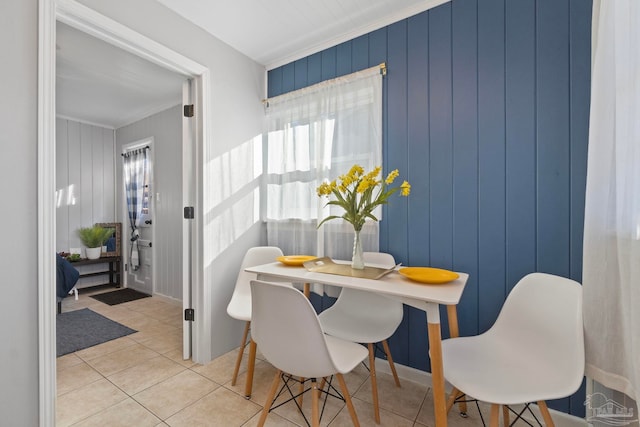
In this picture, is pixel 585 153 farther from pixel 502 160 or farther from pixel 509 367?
pixel 509 367

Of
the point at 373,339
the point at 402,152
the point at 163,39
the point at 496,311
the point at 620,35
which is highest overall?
the point at 163,39

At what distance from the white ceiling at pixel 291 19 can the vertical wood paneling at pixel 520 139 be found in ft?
1.83

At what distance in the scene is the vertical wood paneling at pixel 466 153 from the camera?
1.79 m

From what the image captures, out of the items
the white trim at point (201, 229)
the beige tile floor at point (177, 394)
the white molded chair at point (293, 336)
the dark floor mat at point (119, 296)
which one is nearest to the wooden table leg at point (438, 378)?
the white molded chair at point (293, 336)

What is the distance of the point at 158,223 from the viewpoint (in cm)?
388

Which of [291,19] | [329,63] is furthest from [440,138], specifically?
[291,19]

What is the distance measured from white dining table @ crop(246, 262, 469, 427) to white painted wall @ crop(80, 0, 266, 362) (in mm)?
738

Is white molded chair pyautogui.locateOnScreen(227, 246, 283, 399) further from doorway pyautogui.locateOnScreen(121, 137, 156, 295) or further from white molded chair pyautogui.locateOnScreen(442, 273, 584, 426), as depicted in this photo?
doorway pyautogui.locateOnScreen(121, 137, 156, 295)

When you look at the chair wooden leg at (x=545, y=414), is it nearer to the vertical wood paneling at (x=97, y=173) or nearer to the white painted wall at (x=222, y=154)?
the white painted wall at (x=222, y=154)

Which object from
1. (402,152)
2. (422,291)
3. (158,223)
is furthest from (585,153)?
(158,223)

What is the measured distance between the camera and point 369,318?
189 cm

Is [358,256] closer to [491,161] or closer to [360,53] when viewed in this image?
[491,161]

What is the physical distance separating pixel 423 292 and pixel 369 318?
69 centimetres

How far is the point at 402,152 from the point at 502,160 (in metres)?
0.62
